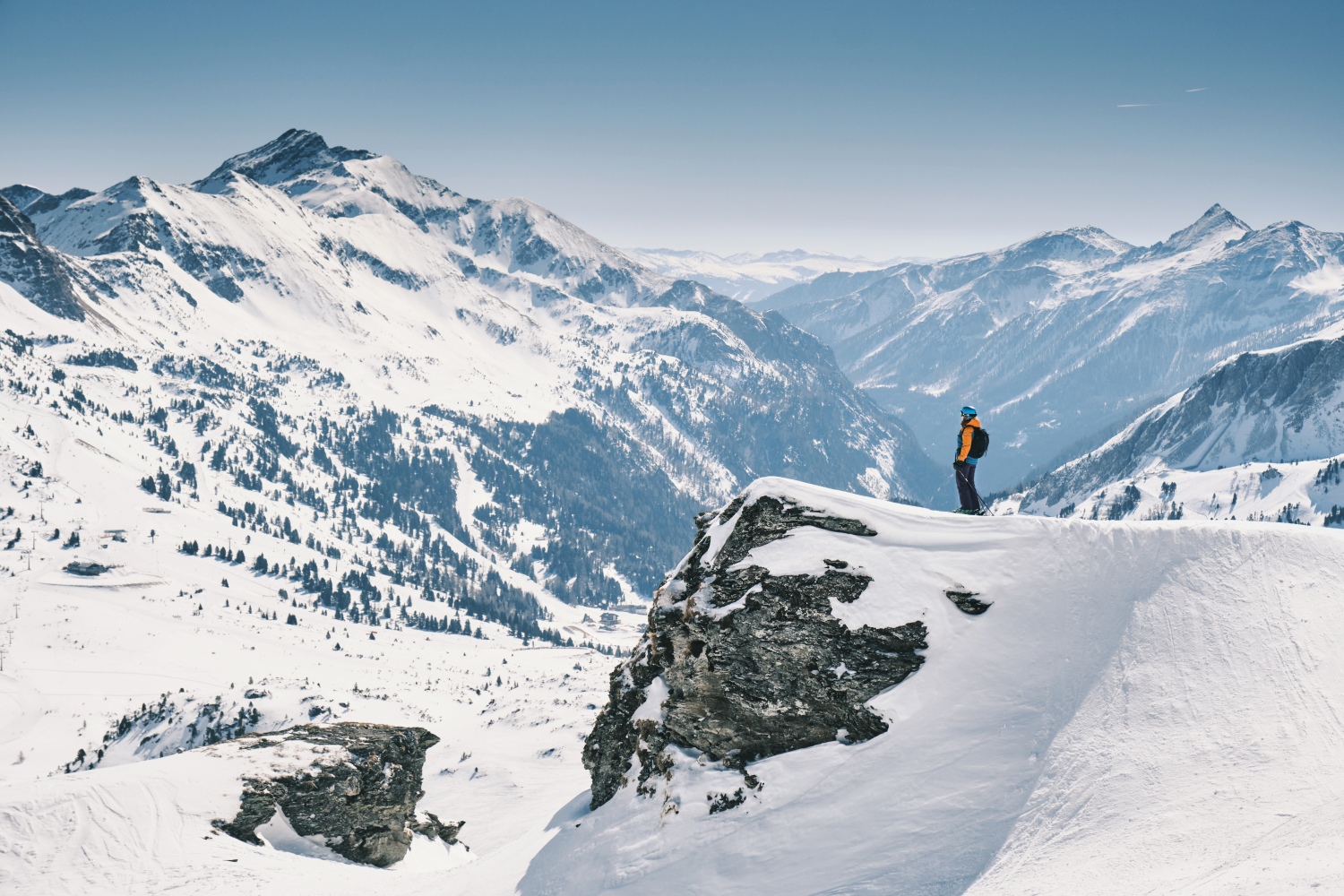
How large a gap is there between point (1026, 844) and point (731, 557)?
1539cm

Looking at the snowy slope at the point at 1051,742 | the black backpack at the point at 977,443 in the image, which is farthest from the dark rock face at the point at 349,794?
the black backpack at the point at 977,443

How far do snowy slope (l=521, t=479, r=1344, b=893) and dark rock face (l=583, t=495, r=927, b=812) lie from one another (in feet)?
1.87

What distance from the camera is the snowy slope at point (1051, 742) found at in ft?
62.6

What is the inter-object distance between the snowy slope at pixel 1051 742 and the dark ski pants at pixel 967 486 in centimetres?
204

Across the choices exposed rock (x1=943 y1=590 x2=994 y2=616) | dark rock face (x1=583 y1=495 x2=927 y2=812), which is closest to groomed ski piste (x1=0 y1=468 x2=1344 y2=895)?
exposed rock (x1=943 y1=590 x2=994 y2=616)

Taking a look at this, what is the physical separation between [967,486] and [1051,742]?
→ 11.7 m

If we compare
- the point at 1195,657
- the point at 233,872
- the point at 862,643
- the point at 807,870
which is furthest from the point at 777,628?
the point at 233,872

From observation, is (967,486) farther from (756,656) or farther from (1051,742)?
(1051,742)

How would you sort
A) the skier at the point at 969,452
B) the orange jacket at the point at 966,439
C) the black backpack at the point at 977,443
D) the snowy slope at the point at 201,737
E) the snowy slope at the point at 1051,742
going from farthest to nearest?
the snowy slope at the point at 201,737 → the orange jacket at the point at 966,439 → the skier at the point at 969,452 → the black backpack at the point at 977,443 → the snowy slope at the point at 1051,742

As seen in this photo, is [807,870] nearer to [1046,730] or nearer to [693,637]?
[1046,730]

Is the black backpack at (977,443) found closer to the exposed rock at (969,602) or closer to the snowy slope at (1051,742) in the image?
the snowy slope at (1051,742)

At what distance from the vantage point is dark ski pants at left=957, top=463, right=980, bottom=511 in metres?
32.1

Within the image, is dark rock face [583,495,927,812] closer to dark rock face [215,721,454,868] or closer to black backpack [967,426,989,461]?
black backpack [967,426,989,461]

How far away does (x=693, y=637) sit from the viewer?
32875 mm
